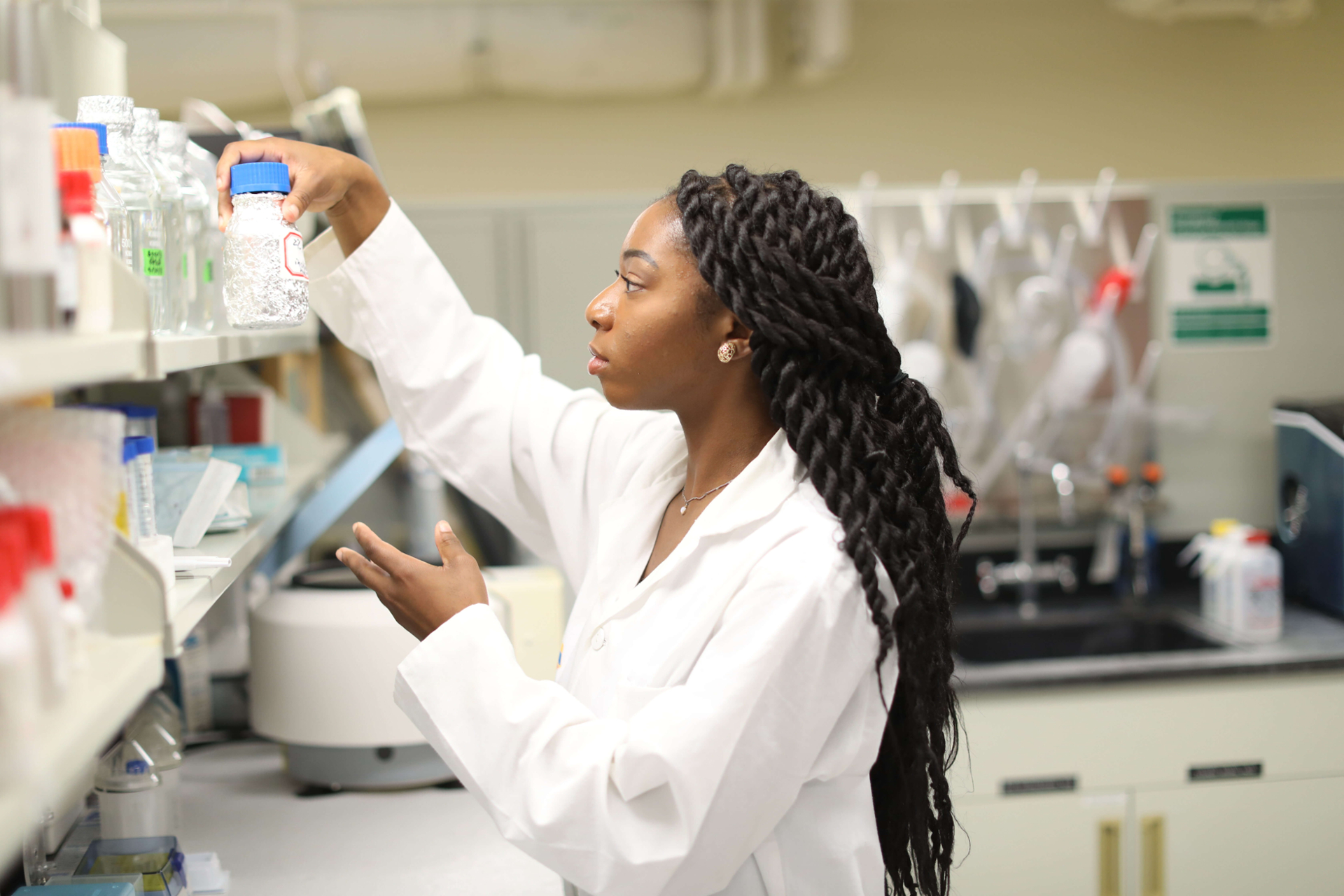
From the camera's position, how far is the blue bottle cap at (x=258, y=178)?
42.3 inches

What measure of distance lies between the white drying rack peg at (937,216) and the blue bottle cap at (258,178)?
174 cm

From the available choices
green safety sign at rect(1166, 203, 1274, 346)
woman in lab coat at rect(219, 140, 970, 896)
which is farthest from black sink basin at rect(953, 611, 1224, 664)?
woman in lab coat at rect(219, 140, 970, 896)

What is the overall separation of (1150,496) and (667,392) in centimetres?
170

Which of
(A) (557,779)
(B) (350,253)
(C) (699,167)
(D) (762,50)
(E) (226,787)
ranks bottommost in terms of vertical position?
(E) (226,787)

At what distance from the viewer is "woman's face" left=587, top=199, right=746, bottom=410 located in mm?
1148

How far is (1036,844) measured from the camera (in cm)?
209

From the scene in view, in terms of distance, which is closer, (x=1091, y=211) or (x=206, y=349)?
(x=206, y=349)

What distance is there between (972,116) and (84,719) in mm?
3182

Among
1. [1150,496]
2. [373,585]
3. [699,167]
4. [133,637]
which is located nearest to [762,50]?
[699,167]

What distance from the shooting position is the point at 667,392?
1.18 m

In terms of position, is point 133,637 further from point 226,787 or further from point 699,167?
point 699,167

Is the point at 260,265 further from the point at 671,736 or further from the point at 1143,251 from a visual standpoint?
the point at 1143,251

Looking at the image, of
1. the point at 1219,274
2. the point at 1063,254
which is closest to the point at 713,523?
the point at 1063,254

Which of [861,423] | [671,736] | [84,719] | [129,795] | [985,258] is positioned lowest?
[129,795]
